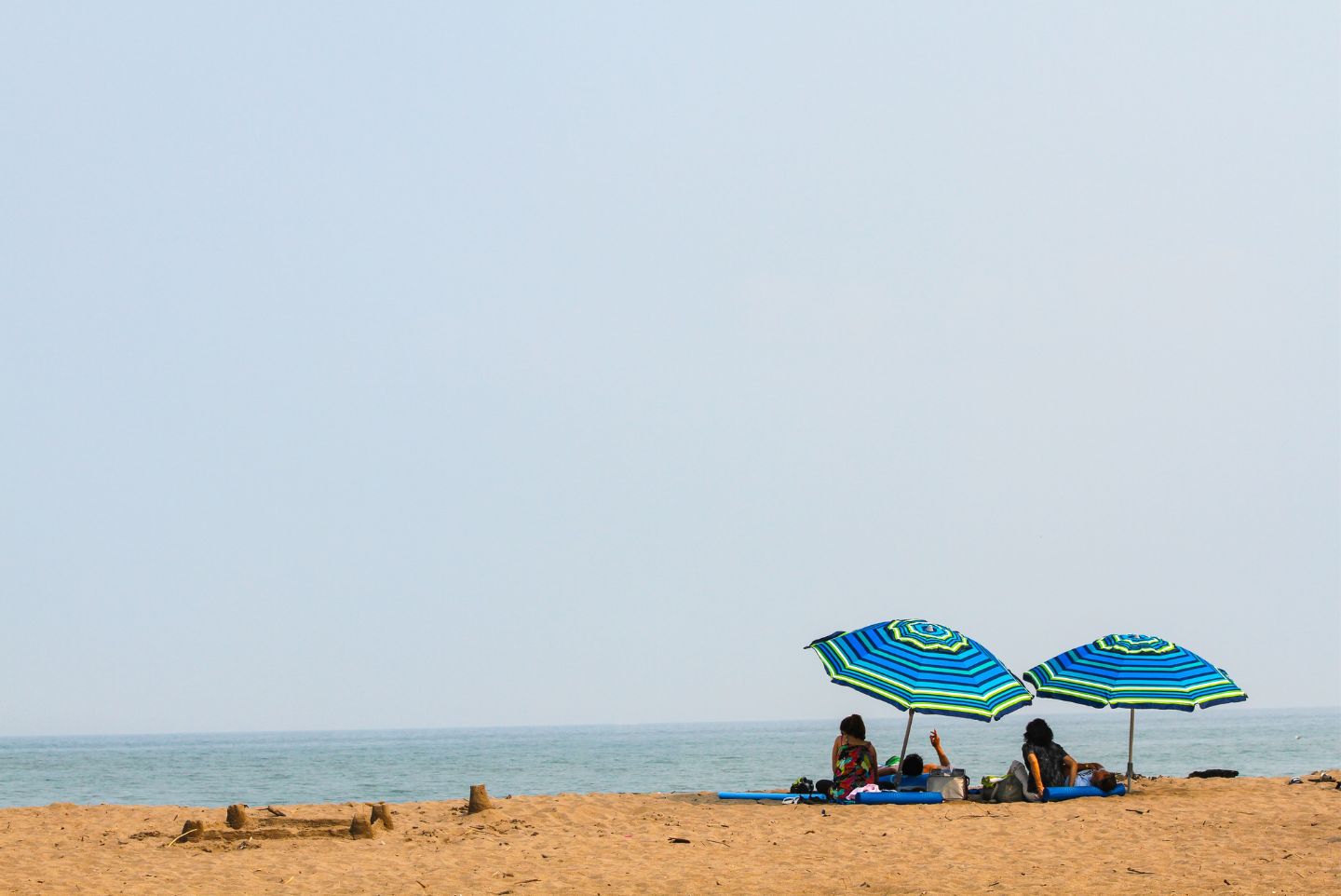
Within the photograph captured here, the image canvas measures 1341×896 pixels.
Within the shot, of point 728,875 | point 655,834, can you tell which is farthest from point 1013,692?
point 728,875

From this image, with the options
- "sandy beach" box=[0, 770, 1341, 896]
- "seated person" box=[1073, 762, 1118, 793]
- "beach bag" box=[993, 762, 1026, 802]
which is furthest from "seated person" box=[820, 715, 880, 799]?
"seated person" box=[1073, 762, 1118, 793]

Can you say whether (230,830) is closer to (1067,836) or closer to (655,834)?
(655,834)

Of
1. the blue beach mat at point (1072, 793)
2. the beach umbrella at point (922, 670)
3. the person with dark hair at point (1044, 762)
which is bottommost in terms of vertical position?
the blue beach mat at point (1072, 793)

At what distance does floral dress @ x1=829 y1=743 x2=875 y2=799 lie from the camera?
14609mm

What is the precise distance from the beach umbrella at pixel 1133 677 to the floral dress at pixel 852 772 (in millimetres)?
2145

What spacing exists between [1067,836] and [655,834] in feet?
12.9

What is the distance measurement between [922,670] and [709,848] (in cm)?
368

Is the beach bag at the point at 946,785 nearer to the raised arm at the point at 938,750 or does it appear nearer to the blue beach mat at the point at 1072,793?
the raised arm at the point at 938,750

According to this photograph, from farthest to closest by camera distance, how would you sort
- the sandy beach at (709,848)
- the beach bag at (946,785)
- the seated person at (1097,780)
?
the seated person at (1097,780)
the beach bag at (946,785)
the sandy beach at (709,848)

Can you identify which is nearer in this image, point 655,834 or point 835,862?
point 835,862

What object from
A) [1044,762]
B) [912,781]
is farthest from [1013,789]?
[912,781]

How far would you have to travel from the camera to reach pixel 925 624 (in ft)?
48.6

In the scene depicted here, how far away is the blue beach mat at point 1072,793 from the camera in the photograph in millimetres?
14477

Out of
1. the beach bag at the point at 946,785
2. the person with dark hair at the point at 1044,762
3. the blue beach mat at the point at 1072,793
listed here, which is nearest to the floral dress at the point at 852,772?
the beach bag at the point at 946,785
